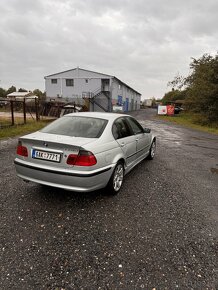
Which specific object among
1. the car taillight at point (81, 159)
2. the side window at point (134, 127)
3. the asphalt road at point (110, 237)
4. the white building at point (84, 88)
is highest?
the white building at point (84, 88)

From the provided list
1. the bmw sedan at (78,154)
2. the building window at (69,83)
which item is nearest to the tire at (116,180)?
the bmw sedan at (78,154)

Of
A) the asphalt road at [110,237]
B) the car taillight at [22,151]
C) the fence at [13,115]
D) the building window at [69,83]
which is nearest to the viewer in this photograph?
the asphalt road at [110,237]

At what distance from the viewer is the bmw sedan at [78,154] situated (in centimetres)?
284

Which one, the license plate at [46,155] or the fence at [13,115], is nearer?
the license plate at [46,155]

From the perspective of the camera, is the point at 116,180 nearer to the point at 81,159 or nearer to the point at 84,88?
the point at 81,159

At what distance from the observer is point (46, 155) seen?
2979 mm

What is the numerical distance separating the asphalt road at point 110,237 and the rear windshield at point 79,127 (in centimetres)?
115

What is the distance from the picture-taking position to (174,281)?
192cm

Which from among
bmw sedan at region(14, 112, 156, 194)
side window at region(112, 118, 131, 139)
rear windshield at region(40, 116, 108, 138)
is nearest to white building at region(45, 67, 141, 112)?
side window at region(112, 118, 131, 139)

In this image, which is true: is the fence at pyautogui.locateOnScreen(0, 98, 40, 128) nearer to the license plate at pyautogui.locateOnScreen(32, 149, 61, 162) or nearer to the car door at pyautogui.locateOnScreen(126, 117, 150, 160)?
the car door at pyautogui.locateOnScreen(126, 117, 150, 160)

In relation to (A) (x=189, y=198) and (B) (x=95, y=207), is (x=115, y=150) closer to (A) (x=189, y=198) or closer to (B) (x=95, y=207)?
(B) (x=95, y=207)

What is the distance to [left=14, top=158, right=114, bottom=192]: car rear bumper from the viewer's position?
2.82 metres

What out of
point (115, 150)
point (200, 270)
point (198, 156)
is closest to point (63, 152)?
point (115, 150)

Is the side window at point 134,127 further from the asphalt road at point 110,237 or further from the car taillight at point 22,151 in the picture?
the car taillight at point 22,151
